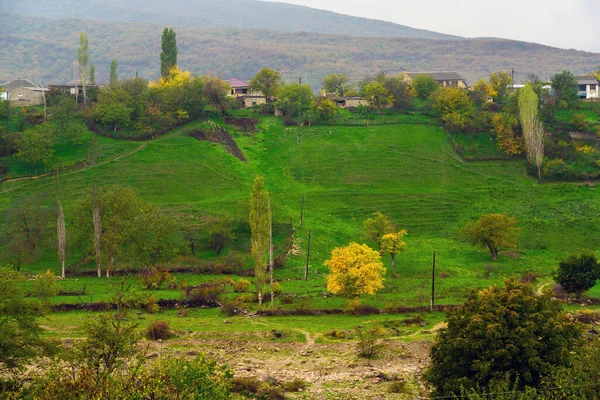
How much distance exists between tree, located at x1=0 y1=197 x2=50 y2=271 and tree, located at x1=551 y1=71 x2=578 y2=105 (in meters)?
72.2

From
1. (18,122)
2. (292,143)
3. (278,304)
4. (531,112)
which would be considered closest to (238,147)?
(292,143)

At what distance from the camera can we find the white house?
114 meters

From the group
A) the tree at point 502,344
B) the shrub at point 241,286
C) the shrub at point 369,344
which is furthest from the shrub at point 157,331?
the tree at point 502,344

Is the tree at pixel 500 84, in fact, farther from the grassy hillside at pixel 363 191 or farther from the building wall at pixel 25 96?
the building wall at pixel 25 96

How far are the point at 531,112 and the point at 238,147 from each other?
3641cm

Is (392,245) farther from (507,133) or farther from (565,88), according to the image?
(565,88)

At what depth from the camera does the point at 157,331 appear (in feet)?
151

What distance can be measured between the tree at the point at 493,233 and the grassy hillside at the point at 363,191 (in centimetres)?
158

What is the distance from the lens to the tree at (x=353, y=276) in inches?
2080

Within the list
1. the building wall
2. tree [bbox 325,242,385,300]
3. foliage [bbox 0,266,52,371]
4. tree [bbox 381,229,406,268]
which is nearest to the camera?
foliage [bbox 0,266,52,371]

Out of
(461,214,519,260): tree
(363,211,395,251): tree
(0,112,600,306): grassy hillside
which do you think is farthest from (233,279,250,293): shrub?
(461,214,519,260): tree

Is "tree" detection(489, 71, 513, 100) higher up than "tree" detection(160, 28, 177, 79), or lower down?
lower down

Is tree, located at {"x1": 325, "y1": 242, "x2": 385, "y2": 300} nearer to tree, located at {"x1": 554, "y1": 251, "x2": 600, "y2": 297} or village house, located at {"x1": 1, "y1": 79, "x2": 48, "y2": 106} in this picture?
tree, located at {"x1": 554, "y1": 251, "x2": 600, "y2": 297}

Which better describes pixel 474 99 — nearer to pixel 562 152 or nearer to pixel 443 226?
pixel 562 152
